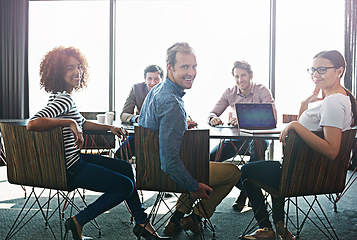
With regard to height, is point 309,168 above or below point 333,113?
below

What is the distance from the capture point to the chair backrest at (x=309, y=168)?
1.99m

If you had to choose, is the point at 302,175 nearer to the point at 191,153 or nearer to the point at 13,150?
the point at 191,153

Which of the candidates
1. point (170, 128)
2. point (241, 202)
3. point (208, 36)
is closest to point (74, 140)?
point (170, 128)

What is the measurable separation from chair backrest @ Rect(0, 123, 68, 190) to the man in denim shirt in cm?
50

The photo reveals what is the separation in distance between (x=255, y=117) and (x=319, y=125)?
0.71m

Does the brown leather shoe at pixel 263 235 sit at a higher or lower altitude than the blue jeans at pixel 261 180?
lower

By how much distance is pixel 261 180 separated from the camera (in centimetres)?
229

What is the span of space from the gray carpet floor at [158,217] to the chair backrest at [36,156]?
60 cm

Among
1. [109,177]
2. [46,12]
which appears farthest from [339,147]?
[46,12]

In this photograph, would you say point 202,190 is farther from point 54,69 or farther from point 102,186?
point 54,69

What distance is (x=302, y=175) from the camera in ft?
6.70

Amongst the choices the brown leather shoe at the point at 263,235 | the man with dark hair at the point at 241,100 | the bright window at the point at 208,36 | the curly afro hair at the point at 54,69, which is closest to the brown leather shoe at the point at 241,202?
the man with dark hair at the point at 241,100

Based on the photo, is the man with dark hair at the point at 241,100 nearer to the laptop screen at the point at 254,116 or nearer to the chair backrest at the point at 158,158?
the laptop screen at the point at 254,116

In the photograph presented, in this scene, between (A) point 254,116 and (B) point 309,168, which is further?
(A) point 254,116
